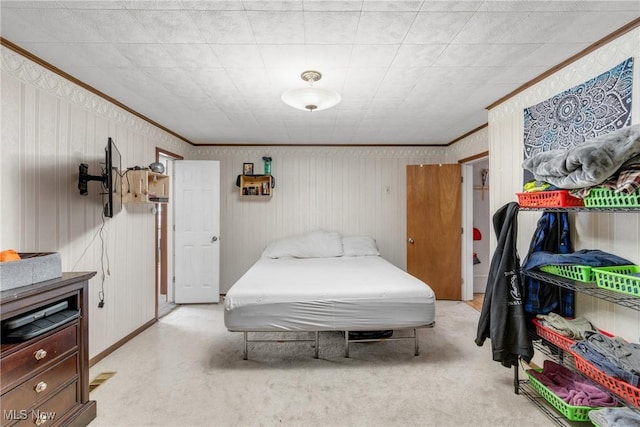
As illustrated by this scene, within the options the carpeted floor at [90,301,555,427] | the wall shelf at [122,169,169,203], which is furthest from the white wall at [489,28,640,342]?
the wall shelf at [122,169,169,203]

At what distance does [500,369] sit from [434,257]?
2132mm

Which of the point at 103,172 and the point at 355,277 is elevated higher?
the point at 103,172

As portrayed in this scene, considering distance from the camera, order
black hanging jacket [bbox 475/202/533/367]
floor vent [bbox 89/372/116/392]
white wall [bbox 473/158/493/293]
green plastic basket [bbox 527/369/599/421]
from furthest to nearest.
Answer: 1. white wall [bbox 473/158/493/293]
2. floor vent [bbox 89/372/116/392]
3. black hanging jacket [bbox 475/202/533/367]
4. green plastic basket [bbox 527/369/599/421]

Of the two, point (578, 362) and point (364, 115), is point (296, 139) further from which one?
point (578, 362)

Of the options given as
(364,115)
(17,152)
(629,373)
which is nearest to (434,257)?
(364,115)

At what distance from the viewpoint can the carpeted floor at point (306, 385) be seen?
202 centimetres

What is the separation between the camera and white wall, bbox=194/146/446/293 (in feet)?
16.2

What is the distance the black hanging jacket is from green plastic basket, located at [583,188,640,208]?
0.55 meters

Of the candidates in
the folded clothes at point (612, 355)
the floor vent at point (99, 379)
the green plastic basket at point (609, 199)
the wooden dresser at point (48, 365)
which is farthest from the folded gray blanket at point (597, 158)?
the floor vent at point (99, 379)

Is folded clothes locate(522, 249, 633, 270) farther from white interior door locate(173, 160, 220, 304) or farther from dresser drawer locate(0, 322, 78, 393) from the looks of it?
white interior door locate(173, 160, 220, 304)

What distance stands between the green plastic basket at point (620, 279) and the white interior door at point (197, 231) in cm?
414

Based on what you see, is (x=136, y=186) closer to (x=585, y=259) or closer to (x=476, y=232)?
(x=585, y=259)

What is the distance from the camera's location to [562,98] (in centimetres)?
222

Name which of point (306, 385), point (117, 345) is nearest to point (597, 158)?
point (306, 385)
